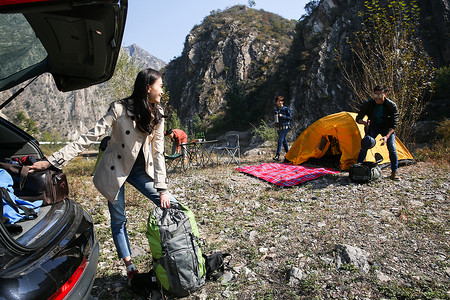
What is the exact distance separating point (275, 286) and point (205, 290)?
0.61 m

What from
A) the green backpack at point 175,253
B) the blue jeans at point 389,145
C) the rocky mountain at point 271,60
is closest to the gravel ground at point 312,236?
the green backpack at point 175,253

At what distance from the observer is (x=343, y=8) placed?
30.0 m

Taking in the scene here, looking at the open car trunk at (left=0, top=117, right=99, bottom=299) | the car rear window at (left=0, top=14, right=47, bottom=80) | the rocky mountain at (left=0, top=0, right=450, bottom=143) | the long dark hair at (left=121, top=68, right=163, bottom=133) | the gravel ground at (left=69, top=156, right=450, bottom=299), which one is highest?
the rocky mountain at (left=0, top=0, right=450, bottom=143)

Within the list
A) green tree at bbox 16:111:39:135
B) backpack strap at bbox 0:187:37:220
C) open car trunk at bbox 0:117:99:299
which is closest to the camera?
open car trunk at bbox 0:117:99:299

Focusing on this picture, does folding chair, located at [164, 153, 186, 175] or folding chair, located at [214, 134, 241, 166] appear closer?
folding chair, located at [164, 153, 186, 175]

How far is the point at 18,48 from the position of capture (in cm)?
261

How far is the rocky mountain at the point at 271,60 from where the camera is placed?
85.7 ft

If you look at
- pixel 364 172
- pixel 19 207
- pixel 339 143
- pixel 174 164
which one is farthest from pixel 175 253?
pixel 174 164

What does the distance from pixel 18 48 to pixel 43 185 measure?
4.39 feet

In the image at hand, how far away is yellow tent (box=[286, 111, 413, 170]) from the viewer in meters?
6.90

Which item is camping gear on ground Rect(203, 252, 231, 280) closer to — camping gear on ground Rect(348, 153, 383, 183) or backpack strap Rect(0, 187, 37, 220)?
backpack strap Rect(0, 187, 37, 220)

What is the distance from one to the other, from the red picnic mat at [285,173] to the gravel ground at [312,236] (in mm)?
285

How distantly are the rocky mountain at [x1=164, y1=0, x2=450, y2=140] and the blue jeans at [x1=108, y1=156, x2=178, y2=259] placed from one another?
12832 millimetres

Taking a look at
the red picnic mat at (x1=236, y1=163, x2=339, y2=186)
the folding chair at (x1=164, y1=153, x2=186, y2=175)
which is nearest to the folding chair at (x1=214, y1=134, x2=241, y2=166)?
the folding chair at (x1=164, y1=153, x2=186, y2=175)
